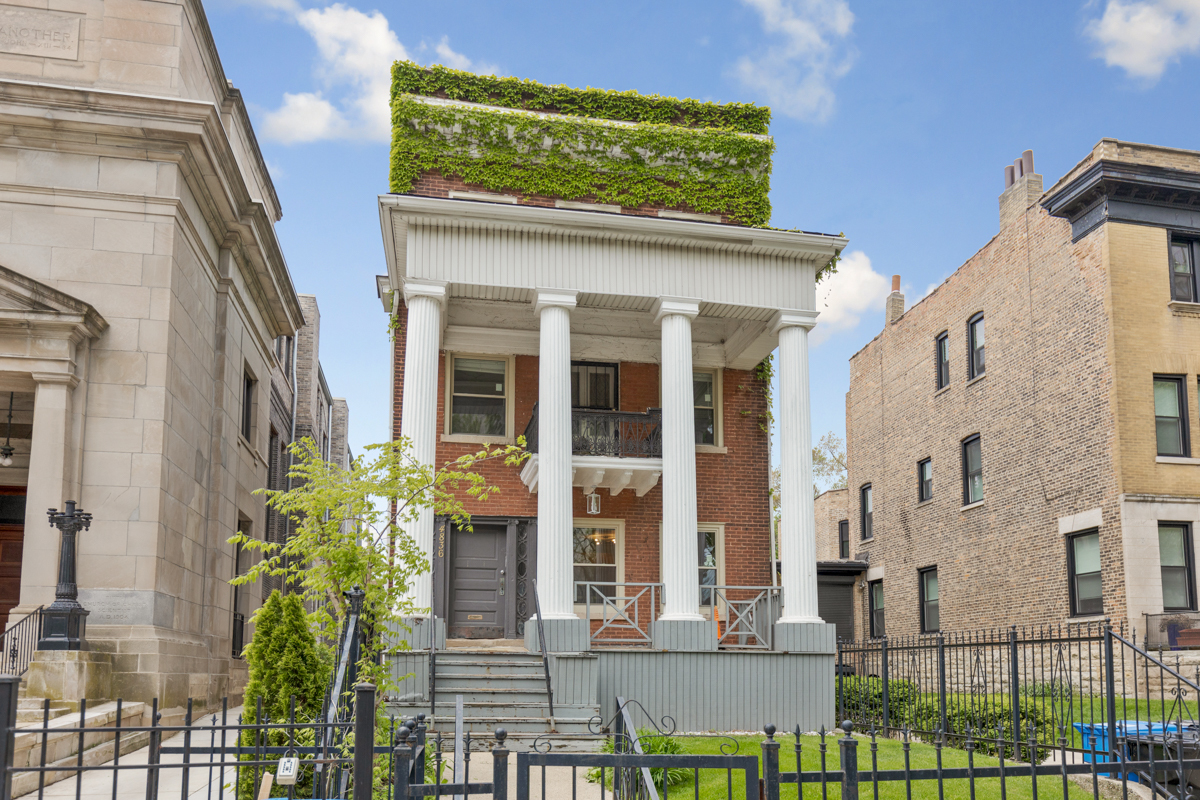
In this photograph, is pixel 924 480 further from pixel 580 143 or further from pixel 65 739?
pixel 65 739

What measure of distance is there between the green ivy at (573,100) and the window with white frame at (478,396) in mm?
5366

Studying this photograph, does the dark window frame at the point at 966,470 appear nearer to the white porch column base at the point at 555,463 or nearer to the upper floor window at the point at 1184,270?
the upper floor window at the point at 1184,270

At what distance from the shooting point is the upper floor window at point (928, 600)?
27.9 m

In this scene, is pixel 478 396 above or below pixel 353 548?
above

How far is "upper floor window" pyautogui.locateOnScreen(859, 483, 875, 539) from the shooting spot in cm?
3284

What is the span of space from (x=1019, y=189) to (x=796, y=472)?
10994 millimetres

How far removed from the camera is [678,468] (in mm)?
18047

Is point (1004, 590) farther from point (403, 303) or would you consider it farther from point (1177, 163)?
point (403, 303)

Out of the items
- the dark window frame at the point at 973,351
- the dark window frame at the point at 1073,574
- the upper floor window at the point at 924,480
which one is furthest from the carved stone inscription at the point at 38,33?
the upper floor window at the point at 924,480

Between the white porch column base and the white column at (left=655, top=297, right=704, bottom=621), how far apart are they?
1.68 m

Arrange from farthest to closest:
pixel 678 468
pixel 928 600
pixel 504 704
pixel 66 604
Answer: pixel 928 600 < pixel 678 468 < pixel 504 704 < pixel 66 604

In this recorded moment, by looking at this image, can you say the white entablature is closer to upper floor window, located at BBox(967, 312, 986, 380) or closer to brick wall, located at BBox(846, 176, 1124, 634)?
brick wall, located at BBox(846, 176, 1124, 634)

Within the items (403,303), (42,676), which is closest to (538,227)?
(403,303)

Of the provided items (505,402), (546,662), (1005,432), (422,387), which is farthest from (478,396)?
(1005,432)
